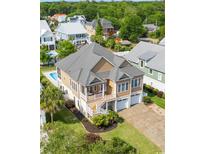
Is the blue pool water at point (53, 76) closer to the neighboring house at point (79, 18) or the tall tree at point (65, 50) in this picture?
the tall tree at point (65, 50)

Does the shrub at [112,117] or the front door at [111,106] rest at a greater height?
the front door at [111,106]

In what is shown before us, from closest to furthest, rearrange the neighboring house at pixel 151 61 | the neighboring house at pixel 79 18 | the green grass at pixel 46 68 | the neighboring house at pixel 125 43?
the neighboring house at pixel 151 61 < the green grass at pixel 46 68 < the neighboring house at pixel 125 43 < the neighboring house at pixel 79 18

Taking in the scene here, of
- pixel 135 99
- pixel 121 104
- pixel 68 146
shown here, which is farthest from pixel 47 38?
pixel 68 146

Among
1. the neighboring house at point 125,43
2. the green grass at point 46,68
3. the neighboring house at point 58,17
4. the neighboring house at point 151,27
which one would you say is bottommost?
the green grass at point 46,68

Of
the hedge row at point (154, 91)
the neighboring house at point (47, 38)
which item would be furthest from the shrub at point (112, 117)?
the neighboring house at point (47, 38)

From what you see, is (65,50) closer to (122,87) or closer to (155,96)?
(122,87)

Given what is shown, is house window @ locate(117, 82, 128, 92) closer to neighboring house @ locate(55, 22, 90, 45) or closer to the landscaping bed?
the landscaping bed
